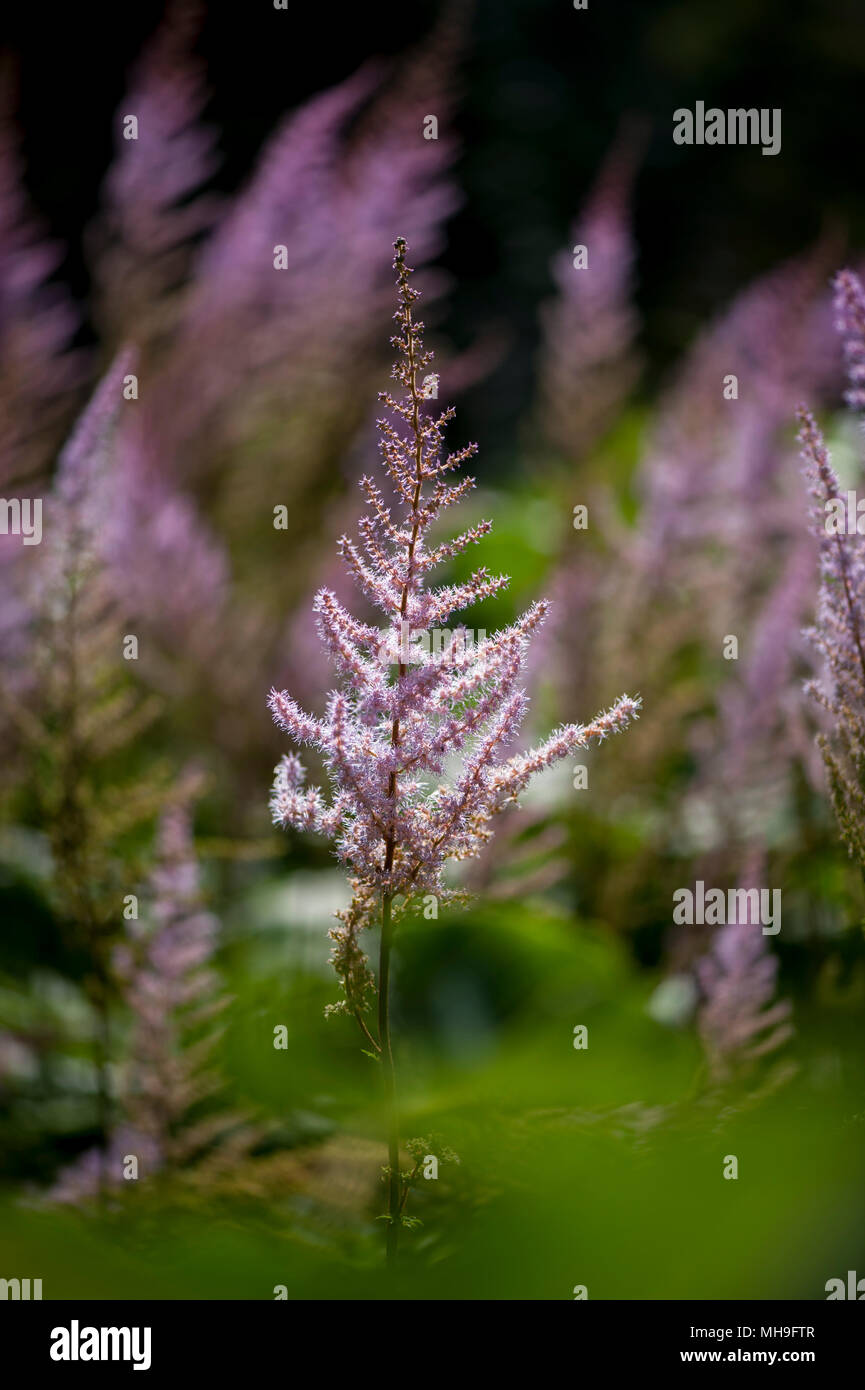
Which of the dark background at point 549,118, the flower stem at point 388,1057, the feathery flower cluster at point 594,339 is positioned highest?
the dark background at point 549,118

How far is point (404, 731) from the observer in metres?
0.53

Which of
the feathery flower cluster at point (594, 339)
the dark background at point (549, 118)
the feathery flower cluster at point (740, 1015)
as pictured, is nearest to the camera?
the feathery flower cluster at point (740, 1015)

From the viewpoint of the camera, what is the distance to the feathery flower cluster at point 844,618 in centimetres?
58

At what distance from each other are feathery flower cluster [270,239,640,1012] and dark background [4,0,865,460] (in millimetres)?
3953

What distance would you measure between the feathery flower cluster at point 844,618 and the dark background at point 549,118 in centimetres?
386

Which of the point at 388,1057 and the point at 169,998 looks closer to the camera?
the point at 388,1057

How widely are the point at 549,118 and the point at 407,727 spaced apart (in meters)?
4.99

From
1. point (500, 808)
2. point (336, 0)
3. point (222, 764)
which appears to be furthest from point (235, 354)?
point (336, 0)

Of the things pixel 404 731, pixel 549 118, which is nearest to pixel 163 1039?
pixel 404 731

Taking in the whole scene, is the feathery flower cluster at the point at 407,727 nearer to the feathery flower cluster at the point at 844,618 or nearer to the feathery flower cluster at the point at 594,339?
the feathery flower cluster at the point at 844,618

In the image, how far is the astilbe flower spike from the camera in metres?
0.51

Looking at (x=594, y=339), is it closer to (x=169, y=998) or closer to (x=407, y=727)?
(x=169, y=998)

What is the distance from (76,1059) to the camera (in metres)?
1.32

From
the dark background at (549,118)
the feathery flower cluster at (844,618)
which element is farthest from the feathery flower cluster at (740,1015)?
the dark background at (549,118)
